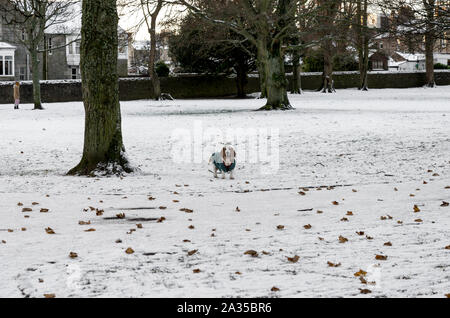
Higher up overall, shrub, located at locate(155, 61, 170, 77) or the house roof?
the house roof

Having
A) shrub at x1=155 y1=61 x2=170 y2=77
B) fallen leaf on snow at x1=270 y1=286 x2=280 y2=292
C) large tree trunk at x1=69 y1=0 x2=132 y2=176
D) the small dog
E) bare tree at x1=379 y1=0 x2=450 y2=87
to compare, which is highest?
shrub at x1=155 y1=61 x2=170 y2=77

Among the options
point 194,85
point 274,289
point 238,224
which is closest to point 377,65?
point 194,85

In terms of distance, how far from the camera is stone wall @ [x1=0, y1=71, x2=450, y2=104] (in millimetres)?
54250

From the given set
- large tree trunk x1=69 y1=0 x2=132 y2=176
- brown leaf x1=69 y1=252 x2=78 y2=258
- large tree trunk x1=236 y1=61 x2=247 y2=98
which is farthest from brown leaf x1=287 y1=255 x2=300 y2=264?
large tree trunk x1=236 y1=61 x2=247 y2=98

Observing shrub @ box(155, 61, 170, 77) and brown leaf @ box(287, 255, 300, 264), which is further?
shrub @ box(155, 61, 170, 77)

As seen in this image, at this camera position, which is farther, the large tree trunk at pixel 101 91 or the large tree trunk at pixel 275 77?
the large tree trunk at pixel 275 77

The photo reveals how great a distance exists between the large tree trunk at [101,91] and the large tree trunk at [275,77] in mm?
19794

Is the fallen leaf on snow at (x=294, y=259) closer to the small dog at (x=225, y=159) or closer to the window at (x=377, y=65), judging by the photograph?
the small dog at (x=225, y=159)

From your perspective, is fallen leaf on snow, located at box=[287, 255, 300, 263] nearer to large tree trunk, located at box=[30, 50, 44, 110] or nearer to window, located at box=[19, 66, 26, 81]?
large tree trunk, located at box=[30, 50, 44, 110]

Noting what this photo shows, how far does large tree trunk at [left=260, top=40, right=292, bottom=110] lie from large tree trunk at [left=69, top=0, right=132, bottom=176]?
19.8 metres

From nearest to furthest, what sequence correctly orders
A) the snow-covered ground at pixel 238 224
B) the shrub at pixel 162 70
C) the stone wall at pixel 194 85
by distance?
the snow-covered ground at pixel 238 224 < the stone wall at pixel 194 85 < the shrub at pixel 162 70

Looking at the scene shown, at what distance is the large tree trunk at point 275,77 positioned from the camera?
3341cm

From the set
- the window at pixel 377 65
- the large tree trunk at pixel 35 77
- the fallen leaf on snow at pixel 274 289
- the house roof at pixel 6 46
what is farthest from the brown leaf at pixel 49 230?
the window at pixel 377 65

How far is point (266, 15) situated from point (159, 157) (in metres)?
15.1
